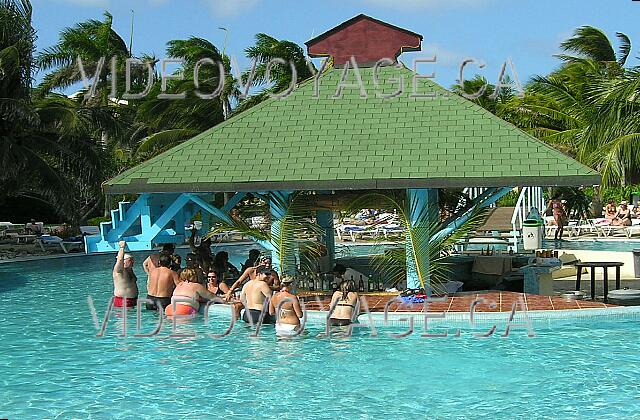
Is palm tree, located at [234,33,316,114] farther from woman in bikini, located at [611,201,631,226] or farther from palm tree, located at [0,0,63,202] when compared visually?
woman in bikini, located at [611,201,631,226]

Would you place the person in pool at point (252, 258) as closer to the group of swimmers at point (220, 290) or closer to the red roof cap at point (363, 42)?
the group of swimmers at point (220, 290)

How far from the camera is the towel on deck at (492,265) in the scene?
16.8 metres

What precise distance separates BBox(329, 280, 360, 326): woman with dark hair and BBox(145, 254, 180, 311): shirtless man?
3.30m

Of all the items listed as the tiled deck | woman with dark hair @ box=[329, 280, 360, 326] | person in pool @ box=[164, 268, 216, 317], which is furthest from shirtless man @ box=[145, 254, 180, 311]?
woman with dark hair @ box=[329, 280, 360, 326]

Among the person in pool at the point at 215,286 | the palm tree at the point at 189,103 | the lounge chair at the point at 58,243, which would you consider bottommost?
the person in pool at the point at 215,286

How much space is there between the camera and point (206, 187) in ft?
45.8

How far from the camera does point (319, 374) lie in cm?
1066

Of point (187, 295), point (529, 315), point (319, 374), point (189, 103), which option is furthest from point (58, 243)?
point (319, 374)

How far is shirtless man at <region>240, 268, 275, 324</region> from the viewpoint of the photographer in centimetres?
1324

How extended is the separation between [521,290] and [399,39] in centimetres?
555

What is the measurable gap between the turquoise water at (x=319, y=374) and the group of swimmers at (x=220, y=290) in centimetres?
34

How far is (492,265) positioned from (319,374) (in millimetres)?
7251

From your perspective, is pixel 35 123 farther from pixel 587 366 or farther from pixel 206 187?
pixel 587 366

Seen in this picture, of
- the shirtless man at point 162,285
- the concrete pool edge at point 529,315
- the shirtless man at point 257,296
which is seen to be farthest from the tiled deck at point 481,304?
the shirtless man at point 162,285
